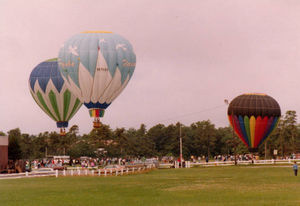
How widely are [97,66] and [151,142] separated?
107 metres

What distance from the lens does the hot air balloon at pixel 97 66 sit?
70.4m

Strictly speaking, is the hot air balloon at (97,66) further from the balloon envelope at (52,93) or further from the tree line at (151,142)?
the tree line at (151,142)

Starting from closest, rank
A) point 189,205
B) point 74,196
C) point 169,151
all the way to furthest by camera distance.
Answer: point 189,205 < point 74,196 < point 169,151

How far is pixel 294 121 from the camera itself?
137875 mm

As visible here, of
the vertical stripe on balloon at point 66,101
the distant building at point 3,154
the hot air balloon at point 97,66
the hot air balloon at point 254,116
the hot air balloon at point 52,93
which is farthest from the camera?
the hot air balloon at point 254,116

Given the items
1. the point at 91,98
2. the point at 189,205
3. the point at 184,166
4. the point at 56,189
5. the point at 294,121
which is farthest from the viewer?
the point at 294,121

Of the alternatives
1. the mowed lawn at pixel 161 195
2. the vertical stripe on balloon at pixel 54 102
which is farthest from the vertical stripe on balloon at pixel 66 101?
the mowed lawn at pixel 161 195

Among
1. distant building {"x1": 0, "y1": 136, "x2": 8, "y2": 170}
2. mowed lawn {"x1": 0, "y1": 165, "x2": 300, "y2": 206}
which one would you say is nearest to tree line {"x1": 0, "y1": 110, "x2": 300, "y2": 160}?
distant building {"x1": 0, "y1": 136, "x2": 8, "y2": 170}

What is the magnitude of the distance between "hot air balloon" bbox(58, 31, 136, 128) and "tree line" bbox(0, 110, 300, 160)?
1545 inches

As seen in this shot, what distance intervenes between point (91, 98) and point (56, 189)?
3604cm

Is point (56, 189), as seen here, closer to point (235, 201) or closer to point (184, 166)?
point (235, 201)

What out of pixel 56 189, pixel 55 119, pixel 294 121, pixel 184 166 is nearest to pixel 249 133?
pixel 184 166

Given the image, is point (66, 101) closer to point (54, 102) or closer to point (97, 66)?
point (54, 102)

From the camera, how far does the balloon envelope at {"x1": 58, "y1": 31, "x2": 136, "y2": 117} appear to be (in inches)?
2771
